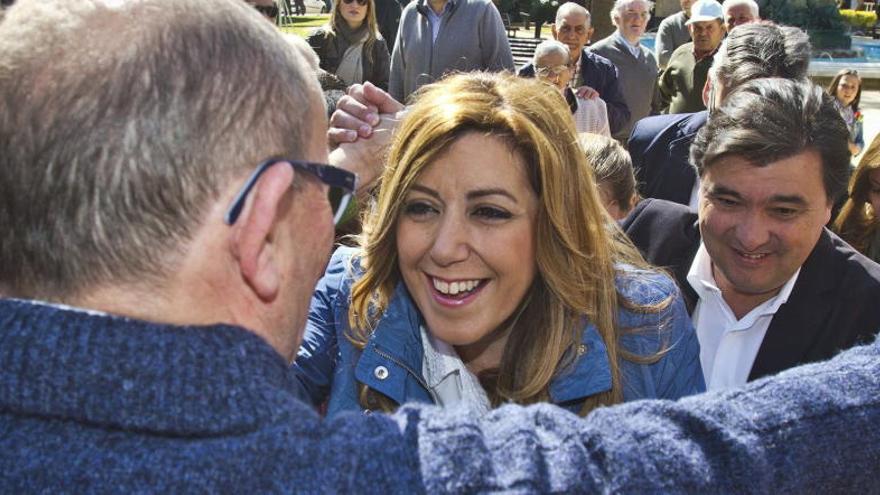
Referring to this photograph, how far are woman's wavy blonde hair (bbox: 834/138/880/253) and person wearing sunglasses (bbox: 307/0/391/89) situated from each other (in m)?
3.51

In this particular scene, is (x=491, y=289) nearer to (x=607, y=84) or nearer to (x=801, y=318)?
(x=801, y=318)

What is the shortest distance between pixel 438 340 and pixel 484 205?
1.22 feet

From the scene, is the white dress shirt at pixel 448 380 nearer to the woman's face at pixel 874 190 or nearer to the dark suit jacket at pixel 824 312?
the dark suit jacket at pixel 824 312

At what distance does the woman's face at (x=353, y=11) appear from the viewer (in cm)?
627

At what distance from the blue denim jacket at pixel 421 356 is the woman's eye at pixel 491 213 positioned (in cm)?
29

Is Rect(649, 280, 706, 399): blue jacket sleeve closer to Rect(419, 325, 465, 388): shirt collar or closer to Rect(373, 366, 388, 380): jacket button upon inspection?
Rect(419, 325, 465, 388): shirt collar

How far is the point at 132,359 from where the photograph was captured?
1.02 m

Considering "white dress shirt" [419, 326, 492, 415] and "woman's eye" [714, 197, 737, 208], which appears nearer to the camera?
"white dress shirt" [419, 326, 492, 415]

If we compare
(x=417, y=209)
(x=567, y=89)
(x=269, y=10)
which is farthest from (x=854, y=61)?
(x=417, y=209)

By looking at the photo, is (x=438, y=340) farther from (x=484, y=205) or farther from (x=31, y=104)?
(x=31, y=104)

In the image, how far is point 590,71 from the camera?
6.69 m

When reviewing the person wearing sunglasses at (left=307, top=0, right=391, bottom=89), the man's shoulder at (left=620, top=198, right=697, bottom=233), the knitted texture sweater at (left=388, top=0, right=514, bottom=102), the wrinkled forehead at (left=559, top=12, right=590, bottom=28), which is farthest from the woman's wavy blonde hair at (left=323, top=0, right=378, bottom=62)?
the man's shoulder at (left=620, top=198, right=697, bottom=233)

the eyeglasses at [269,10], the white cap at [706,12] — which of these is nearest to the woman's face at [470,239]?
the eyeglasses at [269,10]

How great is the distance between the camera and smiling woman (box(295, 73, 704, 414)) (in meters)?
2.24
